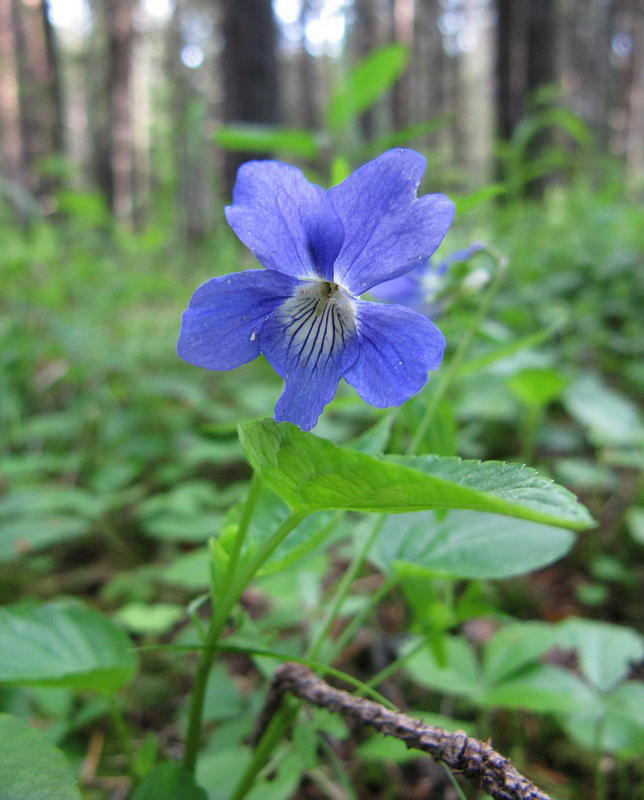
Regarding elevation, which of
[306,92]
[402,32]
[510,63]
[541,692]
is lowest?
[541,692]

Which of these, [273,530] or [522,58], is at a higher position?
[522,58]

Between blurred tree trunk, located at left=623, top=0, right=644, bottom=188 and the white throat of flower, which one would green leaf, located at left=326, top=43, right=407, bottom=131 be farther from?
blurred tree trunk, located at left=623, top=0, right=644, bottom=188

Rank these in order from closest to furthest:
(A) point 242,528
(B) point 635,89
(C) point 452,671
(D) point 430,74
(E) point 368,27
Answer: (A) point 242,528
(C) point 452,671
(E) point 368,27
(B) point 635,89
(D) point 430,74

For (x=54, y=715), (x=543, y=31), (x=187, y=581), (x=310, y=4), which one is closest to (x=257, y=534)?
(x=187, y=581)

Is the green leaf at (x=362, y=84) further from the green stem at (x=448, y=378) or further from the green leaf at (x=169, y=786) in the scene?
the green leaf at (x=169, y=786)

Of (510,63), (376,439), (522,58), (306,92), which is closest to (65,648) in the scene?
(376,439)

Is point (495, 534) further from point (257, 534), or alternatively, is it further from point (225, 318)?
A: point (225, 318)

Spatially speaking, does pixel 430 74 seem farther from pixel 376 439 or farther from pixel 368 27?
pixel 376 439
